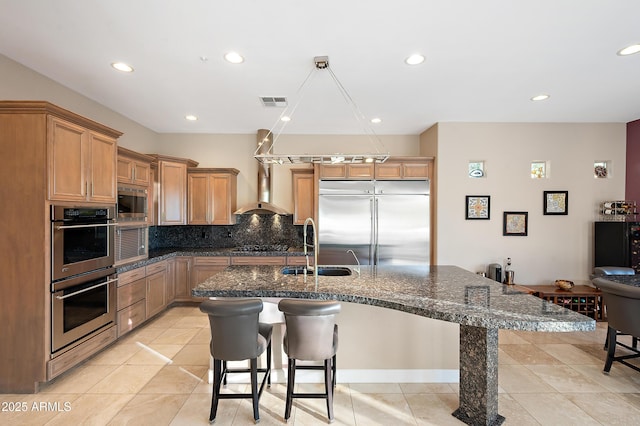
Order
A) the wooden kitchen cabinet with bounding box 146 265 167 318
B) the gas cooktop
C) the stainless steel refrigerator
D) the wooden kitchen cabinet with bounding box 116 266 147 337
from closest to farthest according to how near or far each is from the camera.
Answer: the wooden kitchen cabinet with bounding box 116 266 147 337 < the wooden kitchen cabinet with bounding box 146 265 167 318 < the stainless steel refrigerator < the gas cooktop

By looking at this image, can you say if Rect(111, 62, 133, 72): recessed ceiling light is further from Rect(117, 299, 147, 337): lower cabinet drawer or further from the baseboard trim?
the baseboard trim

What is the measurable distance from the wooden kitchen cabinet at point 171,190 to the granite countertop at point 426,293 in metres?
2.40

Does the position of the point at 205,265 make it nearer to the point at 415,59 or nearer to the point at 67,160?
the point at 67,160

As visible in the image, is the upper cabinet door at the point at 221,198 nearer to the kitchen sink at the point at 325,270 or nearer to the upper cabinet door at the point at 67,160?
the upper cabinet door at the point at 67,160

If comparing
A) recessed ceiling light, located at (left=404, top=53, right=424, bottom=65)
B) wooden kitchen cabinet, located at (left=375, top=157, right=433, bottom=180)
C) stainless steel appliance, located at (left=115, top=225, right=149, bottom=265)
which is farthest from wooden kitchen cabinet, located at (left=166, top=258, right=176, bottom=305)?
recessed ceiling light, located at (left=404, top=53, right=424, bottom=65)

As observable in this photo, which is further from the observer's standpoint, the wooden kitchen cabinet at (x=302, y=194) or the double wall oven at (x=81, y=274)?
the wooden kitchen cabinet at (x=302, y=194)

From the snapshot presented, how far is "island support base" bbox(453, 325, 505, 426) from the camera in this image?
185 centimetres

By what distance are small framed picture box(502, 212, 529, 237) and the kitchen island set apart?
8.57 ft

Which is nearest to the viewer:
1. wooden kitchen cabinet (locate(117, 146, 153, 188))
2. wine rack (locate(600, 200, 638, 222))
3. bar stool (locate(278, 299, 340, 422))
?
bar stool (locate(278, 299, 340, 422))

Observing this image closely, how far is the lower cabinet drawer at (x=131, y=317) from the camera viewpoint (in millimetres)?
3191

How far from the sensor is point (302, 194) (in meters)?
4.79

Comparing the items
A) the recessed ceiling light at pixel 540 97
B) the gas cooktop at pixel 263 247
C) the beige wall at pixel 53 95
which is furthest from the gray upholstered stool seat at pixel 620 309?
the beige wall at pixel 53 95

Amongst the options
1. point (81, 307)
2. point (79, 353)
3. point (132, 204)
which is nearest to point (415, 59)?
point (132, 204)

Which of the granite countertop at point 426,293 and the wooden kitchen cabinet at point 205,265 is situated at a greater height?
the granite countertop at point 426,293
